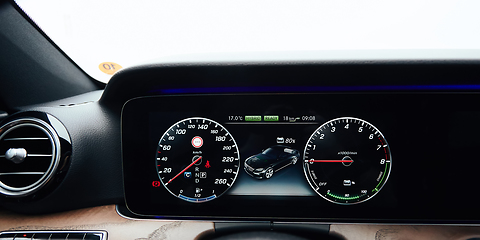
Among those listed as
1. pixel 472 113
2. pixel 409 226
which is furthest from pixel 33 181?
pixel 472 113

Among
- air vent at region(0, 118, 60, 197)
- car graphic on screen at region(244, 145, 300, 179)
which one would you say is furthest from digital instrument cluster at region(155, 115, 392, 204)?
air vent at region(0, 118, 60, 197)

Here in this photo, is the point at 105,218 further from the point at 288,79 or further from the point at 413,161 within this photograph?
the point at 413,161

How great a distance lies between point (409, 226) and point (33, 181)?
1.87 metres

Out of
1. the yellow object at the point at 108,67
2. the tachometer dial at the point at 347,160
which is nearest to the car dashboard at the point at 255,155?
the tachometer dial at the point at 347,160

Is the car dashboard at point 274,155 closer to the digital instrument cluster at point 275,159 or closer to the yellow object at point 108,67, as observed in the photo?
the digital instrument cluster at point 275,159

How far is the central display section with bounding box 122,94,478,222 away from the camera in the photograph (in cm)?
145

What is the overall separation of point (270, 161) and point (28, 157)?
1167mm

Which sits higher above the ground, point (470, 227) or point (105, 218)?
point (105, 218)

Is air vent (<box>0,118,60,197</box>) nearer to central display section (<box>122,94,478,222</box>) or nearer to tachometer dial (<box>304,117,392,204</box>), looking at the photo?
central display section (<box>122,94,478,222</box>)

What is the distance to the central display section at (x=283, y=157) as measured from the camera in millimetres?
1452

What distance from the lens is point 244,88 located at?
1.46 meters

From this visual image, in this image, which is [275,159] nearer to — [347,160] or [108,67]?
[347,160]

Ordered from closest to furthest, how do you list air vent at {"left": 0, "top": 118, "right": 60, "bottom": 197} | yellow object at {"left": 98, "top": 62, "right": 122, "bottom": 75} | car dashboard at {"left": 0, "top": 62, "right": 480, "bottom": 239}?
air vent at {"left": 0, "top": 118, "right": 60, "bottom": 197}, car dashboard at {"left": 0, "top": 62, "right": 480, "bottom": 239}, yellow object at {"left": 98, "top": 62, "right": 122, "bottom": 75}

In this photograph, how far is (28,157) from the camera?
1.31 meters
